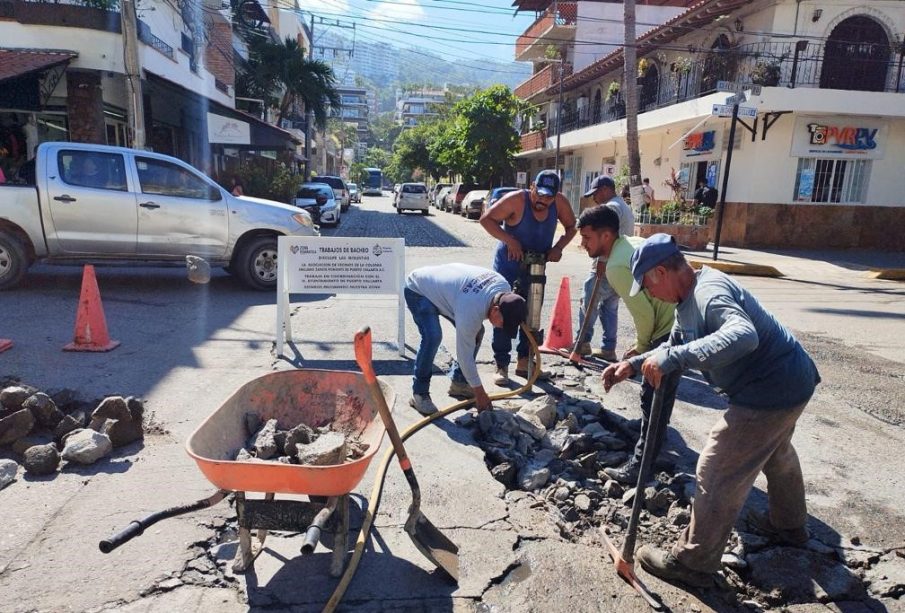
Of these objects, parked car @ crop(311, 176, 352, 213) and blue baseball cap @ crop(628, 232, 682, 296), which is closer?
blue baseball cap @ crop(628, 232, 682, 296)

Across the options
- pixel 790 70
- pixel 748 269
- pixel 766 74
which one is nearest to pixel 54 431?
pixel 748 269

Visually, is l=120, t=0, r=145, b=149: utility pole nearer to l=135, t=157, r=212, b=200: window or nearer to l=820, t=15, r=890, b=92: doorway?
l=135, t=157, r=212, b=200: window

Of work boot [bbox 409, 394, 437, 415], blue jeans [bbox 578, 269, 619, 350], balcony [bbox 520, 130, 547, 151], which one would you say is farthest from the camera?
balcony [bbox 520, 130, 547, 151]

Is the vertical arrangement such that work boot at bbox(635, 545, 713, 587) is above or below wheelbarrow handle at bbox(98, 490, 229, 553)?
below

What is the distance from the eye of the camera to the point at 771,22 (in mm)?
17328

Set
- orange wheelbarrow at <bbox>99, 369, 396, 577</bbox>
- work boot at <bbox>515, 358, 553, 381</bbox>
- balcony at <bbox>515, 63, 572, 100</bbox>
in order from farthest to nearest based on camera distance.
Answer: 1. balcony at <bbox>515, 63, 572, 100</bbox>
2. work boot at <bbox>515, 358, 553, 381</bbox>
3. orange wheelbarrow at <bbox>99, 369, 396, 577</bbox>

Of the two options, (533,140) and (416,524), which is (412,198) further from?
(416,524)

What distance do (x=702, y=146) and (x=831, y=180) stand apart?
3.76 meters

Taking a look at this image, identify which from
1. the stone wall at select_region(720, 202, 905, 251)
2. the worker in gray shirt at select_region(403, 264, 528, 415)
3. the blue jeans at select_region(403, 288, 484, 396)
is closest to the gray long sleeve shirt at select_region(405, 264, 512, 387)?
the worker in gray shirt at select_region(403, 264, 528, 415)

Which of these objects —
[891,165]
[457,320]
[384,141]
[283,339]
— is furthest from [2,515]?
[384,141]

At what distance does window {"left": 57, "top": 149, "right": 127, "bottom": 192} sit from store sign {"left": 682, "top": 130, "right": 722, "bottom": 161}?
16.6 m

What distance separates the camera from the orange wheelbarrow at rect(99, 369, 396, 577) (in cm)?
251

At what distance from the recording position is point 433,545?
2959 mm

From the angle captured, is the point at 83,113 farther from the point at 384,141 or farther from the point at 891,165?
the point at 384,141
